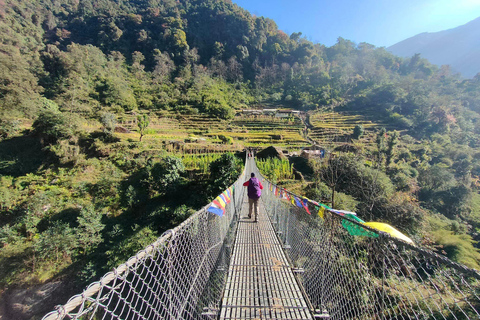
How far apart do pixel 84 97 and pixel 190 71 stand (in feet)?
68.4

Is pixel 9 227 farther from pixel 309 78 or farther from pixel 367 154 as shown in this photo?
pixel 309 78

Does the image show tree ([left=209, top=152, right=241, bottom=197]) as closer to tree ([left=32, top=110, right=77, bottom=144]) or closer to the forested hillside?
the forested hillside

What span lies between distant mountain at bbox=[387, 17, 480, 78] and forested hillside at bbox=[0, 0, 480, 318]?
3488 centimetres

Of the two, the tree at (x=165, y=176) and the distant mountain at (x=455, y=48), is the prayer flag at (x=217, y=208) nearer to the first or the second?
the tree at (x=165, y=176)

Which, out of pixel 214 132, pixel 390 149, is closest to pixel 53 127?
pixel 214 132

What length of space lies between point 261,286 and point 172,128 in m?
18.4

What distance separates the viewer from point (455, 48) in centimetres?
6825

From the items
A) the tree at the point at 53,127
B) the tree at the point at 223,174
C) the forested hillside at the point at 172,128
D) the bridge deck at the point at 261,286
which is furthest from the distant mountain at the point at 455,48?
the tree at the point at 53,127

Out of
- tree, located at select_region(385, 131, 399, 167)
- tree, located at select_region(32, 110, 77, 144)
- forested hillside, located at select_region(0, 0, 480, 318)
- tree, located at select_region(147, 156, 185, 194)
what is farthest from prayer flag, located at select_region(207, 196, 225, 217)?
tree, located at select_region(385, 131, 399, 167)

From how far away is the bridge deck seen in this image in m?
1.79

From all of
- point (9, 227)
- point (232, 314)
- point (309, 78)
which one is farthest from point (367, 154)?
point (309, 78)

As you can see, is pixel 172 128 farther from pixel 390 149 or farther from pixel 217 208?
pixel 390 149

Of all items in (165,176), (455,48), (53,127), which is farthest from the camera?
(455,48)

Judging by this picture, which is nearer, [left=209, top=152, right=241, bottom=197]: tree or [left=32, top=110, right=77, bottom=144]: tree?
[left=209, top=152, right=241, bottom=197]: tree
